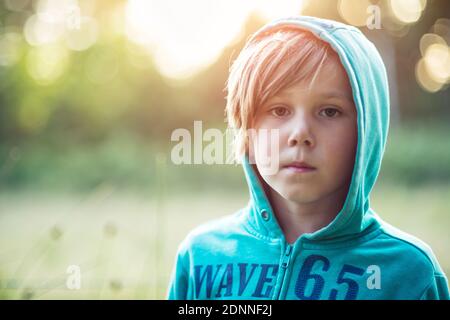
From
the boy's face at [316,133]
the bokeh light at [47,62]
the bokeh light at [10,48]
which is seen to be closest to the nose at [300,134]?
the boy's face at [316,133]

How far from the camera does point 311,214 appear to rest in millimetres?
1130

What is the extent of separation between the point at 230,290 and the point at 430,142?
1946 millimetres

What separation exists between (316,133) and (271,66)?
0.53 ft

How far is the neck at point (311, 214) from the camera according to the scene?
1.13m

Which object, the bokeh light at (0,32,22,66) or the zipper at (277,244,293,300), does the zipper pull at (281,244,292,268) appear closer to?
the zipper at (277,244,293,300)

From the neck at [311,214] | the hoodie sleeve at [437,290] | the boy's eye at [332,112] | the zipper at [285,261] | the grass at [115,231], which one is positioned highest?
the boy's eye at [332,112]

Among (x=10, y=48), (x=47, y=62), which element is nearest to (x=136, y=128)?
(x=47, y=62)

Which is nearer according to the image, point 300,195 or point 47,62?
point 300,195

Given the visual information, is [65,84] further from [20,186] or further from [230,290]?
[230,290]

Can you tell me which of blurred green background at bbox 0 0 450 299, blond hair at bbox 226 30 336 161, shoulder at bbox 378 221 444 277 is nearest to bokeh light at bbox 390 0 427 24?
blurred green background at bbox 0 0 450 299

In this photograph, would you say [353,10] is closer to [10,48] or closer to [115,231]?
[115,231]

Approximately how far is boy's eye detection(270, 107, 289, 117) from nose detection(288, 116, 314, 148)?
0.05 m

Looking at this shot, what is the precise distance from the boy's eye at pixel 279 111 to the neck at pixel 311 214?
0.63 feet

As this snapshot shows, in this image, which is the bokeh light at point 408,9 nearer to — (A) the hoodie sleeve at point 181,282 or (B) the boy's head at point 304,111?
(B) the boy's head at point 304,111
